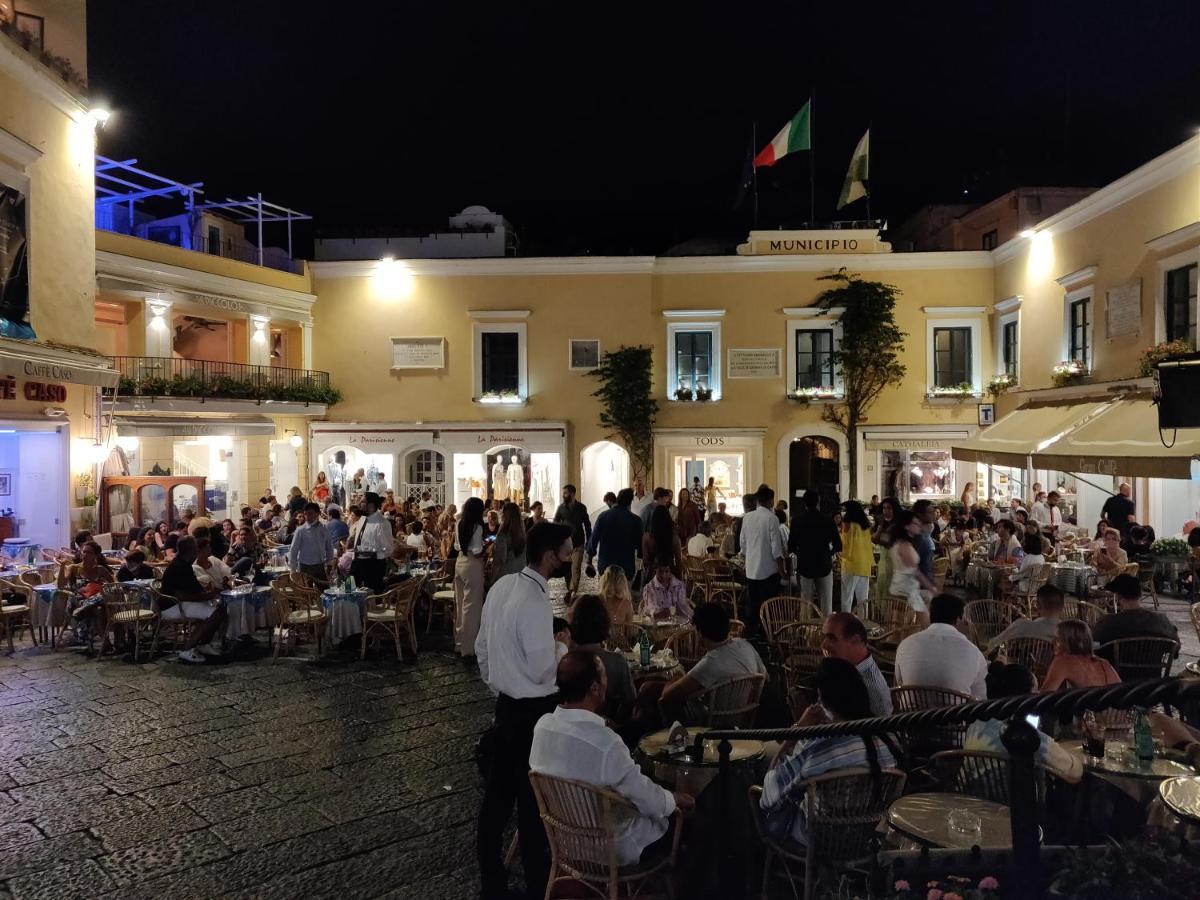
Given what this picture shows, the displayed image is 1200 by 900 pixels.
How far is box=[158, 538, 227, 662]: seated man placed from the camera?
9.38 meters

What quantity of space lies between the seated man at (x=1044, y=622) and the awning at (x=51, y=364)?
475 inches

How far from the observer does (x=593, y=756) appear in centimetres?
365

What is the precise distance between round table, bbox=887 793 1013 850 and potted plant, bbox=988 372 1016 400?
17.4 m

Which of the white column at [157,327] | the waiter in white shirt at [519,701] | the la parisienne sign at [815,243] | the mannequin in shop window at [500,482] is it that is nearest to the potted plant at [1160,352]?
the la parisienne sign at [815,243]

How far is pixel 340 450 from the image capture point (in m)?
21.2

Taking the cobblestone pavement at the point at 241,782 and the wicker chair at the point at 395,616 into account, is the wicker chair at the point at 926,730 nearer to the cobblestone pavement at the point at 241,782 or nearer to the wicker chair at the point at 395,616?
the cobblestone pavement at the point at 241,782

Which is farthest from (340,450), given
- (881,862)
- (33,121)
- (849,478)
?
(881,862)

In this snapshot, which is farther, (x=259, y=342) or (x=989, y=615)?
(x=259, y=342)

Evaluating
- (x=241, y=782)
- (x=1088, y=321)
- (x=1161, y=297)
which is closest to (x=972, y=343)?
(x=1088, y=321)

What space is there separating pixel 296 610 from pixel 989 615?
750 centimetres

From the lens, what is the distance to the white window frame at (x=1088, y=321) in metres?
16.0

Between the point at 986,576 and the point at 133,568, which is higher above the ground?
the point at 133,568

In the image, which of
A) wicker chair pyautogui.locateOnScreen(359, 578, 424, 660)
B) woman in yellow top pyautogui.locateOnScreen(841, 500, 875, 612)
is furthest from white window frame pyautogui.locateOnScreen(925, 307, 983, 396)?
wicker chair pyautogui.locateOnScreen(359, 578, 424, 660)

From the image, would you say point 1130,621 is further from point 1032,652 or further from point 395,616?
point 395,616
